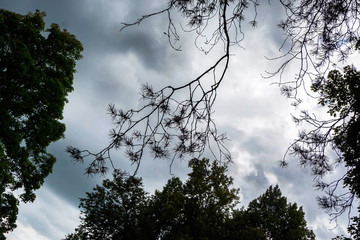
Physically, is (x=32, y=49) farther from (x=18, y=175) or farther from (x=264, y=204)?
(x=264, y=204)

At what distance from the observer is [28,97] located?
27.2 feet

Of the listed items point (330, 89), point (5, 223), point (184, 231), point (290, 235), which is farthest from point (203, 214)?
point (330, 89)

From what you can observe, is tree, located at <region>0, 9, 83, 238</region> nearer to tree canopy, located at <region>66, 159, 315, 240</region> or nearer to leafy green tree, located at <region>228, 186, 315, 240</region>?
tree canopy, located at <region>66, 159, 315, 240</region>

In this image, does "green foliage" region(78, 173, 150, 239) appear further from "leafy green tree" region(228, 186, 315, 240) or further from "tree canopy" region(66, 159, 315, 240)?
"leafy green tree" region(228, 186, 315, 240)

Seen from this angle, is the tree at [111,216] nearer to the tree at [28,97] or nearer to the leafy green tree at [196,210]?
the leafy green tree at [196,210]

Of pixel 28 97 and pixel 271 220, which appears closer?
pixel 28 97

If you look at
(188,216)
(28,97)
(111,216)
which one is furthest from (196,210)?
(28,97)

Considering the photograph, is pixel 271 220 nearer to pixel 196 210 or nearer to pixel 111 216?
pixel 196 210

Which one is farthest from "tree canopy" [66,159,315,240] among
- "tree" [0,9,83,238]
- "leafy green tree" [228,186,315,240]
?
"tree" [0,9,83,238]

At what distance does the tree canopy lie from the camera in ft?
57.0

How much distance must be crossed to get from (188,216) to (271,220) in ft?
26.9

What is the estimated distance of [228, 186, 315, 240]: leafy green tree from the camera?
1841cm

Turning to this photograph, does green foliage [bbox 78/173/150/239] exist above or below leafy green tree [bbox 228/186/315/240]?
below

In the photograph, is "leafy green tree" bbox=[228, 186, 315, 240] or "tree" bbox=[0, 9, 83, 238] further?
"leafy green tree" bbox=[228, 186, 315, 240]
